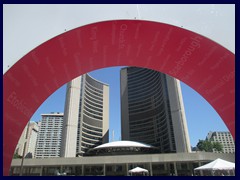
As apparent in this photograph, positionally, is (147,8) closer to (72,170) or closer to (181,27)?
(181,27)

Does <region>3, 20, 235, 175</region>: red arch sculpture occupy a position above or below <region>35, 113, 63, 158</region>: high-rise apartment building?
below

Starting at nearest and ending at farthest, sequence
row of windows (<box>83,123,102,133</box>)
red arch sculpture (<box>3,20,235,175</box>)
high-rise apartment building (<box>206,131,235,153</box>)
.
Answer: red arch sculpture (<box>3,20,235,175</box>) < row of windows (<box>83,123,102,133</box>) < high-rise apartment building (<box>206,131,235,153</box>)

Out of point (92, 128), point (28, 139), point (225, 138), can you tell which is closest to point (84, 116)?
point (92, 128)

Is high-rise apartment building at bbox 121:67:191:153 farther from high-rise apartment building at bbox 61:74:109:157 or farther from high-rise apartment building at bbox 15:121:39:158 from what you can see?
high-rise apartment building at bbox 15:121:39:158

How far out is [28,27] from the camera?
4.98 m

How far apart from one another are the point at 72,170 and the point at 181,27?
49.6m

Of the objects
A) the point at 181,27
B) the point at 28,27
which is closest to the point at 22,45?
the point at 28,27

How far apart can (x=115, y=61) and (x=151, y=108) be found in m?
93.4

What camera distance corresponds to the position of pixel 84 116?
99.2m

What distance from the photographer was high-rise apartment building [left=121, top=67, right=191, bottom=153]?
237 feet

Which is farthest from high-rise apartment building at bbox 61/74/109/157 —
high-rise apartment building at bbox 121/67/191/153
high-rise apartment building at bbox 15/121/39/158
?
high-rise apartment building at bbox 121/67/191/153

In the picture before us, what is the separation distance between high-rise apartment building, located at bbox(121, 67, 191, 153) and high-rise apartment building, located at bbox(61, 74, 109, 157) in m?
16.0

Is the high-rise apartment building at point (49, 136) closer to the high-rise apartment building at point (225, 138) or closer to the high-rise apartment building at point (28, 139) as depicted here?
the high-rise apartment building at point (28, 139)

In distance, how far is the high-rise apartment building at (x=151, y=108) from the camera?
72.2 meters
